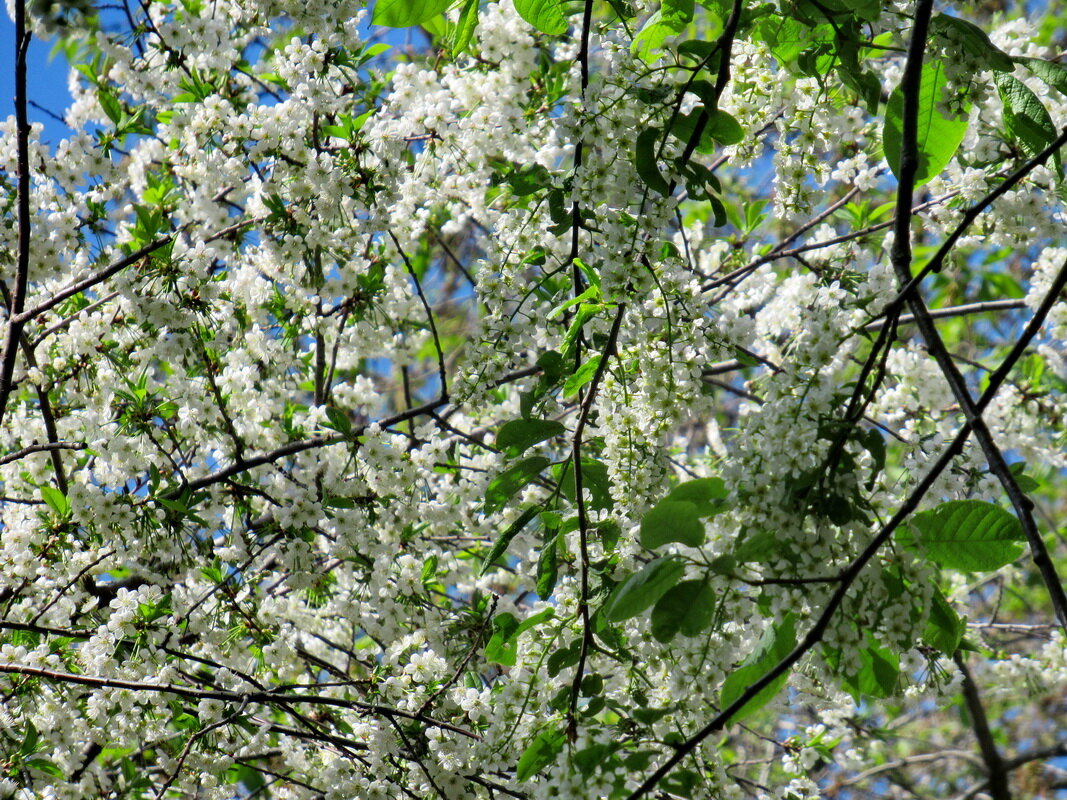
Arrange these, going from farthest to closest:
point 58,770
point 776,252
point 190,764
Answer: point 776,252 < point 58,770 < point 190,764

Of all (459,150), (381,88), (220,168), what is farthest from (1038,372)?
(220,168)

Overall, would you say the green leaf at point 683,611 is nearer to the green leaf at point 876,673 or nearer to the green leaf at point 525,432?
the green leaf at point 876,673


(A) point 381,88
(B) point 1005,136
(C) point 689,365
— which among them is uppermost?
(A) point 381,88

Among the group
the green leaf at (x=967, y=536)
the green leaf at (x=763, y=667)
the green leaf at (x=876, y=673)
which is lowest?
the green leaf at (x=763, y=667)

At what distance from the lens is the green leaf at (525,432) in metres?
2.33

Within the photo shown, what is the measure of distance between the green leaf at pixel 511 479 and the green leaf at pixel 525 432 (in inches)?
1.6

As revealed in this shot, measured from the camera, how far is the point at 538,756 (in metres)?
1.99

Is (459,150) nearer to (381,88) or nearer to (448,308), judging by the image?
(381,88)

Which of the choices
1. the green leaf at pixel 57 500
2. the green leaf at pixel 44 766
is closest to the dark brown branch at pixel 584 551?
the green leaf at pixel 57 500

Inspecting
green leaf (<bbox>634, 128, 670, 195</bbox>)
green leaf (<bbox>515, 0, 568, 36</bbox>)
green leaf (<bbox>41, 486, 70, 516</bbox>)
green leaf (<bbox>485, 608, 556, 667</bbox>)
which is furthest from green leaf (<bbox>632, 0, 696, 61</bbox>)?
green leaf (<bbox>41, 486, 70, 516</bbox>)

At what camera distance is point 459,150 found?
12.0ft

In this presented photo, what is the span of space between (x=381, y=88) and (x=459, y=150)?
555mm

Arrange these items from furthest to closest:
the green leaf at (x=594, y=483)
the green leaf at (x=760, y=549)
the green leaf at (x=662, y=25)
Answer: the green leaf at (x=594, y=483) → the green leaf at (x=662, y=25) → the green leaf at (x=760, y=549)

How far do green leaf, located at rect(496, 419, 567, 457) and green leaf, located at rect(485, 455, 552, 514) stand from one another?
0.04 m
